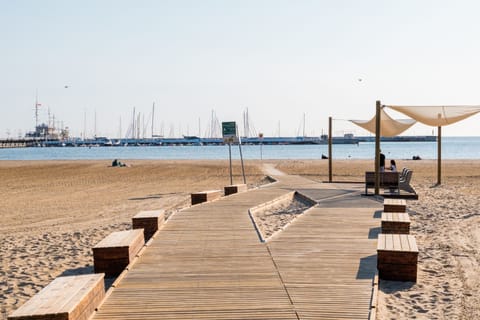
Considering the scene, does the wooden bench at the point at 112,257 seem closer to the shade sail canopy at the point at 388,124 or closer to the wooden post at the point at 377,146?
the wooden post at the point at 377,146

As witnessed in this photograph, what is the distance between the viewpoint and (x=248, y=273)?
234 inches

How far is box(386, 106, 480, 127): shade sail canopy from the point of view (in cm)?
1625

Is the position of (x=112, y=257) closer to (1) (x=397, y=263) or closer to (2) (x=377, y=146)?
(1) (x=397, y=263)

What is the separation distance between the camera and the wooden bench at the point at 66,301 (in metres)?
3.98

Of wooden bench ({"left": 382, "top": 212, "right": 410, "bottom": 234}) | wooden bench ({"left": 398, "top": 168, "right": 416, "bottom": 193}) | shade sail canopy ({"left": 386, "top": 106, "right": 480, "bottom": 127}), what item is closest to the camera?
wooden bench ({"left": 382, "top": 212, "right": 410, "bottom": 234})

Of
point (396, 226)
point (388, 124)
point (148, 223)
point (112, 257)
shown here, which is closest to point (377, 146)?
point (396, 226)

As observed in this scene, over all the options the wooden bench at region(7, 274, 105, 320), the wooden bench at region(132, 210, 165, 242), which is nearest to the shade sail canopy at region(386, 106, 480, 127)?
the wooden bench at region(132, 210, 165, 242)

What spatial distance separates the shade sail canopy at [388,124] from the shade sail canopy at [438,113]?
2.32 m

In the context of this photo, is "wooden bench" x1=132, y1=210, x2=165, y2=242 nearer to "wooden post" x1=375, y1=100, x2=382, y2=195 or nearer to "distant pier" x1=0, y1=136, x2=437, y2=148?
"wooden post" x1=375, y1=100, x2=382, y2=195

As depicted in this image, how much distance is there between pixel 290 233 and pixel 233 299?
3.49 m

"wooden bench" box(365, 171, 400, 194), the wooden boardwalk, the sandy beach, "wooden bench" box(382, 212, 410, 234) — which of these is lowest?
the sandy beach

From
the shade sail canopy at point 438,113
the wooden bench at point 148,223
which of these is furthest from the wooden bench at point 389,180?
the wooden bench at point 148,223

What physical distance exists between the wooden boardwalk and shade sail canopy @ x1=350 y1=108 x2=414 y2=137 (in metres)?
11.1

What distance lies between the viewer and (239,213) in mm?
10734
